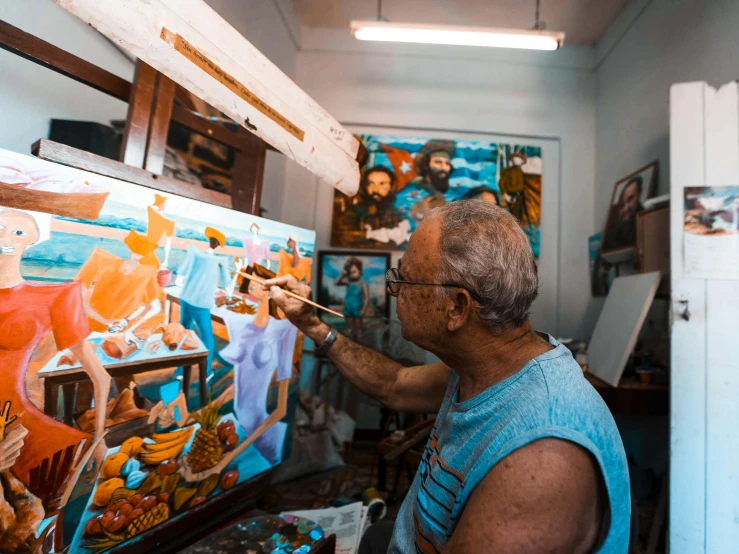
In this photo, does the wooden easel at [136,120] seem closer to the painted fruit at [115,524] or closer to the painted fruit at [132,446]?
the painted fruit at [132,446]

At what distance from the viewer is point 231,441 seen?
157cm

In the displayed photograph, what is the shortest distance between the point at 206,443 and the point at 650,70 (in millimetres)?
3578

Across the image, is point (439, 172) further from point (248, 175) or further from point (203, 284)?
point (203, 284)

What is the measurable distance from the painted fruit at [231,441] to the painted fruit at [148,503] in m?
0.29

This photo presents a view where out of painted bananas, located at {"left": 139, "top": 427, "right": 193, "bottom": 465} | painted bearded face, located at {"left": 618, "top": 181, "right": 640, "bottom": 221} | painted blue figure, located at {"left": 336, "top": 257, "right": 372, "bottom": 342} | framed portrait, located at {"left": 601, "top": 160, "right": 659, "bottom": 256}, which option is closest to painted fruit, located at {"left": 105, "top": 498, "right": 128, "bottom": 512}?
painted bananas, located at {"left": 139, "top": 427, "right": 193, "bottom": 465}

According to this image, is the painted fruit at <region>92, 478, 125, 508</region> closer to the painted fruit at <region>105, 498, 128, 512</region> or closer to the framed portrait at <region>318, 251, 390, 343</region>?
the painted fruit at <region>105, 498, 128, 512</region>

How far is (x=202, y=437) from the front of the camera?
1.45 m

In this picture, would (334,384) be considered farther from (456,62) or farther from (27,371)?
(456,62)

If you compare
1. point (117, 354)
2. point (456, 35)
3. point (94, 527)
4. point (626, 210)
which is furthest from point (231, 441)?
point (626, 210)

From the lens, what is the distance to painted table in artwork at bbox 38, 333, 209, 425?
1.03 m

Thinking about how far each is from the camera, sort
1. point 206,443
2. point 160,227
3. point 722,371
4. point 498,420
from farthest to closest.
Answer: point 722,371 < point 206,443 < point 160,227 < point 498,420

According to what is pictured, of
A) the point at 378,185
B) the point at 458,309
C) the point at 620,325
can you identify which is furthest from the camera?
the point at 378,185

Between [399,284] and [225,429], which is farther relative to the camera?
[225,429]

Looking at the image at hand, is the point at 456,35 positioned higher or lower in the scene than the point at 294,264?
higher
